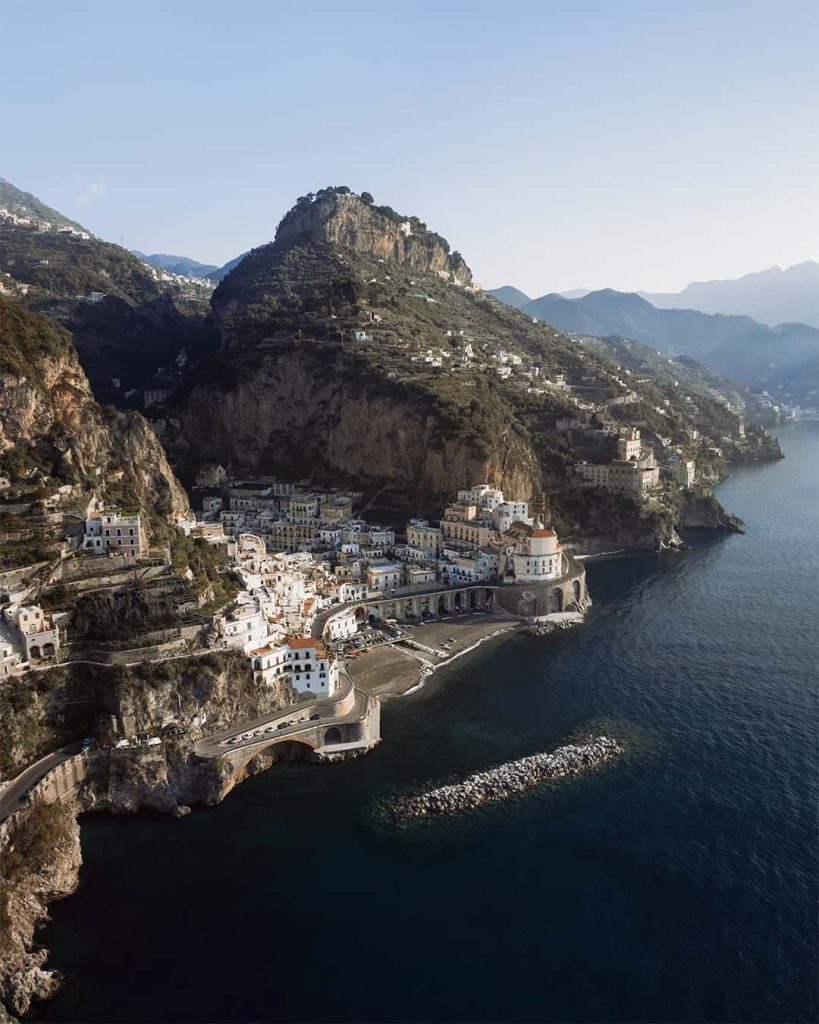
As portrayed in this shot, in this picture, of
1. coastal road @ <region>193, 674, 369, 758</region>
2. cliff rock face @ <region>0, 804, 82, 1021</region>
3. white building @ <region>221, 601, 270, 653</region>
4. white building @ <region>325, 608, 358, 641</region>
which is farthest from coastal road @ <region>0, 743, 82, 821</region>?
white building @ <region>325, 608, 358, 641</region>

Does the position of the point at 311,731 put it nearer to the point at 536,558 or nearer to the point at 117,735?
the point at 117,735

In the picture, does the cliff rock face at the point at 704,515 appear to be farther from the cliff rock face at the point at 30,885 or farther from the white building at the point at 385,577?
the cliff rock face at the point at 30,885

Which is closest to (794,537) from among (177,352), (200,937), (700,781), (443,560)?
(443,560)

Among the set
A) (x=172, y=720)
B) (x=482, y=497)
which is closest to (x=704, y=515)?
(x=482, y=497)

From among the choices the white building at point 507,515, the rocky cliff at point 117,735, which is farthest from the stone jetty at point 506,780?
the white building at point 507,515

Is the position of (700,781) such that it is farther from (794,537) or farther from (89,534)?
(794,537)

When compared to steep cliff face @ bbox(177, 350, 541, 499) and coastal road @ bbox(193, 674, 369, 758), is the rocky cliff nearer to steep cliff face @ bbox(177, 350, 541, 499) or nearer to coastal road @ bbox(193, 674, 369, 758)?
coastal road @ bbox(193, 674, 369, 758)
